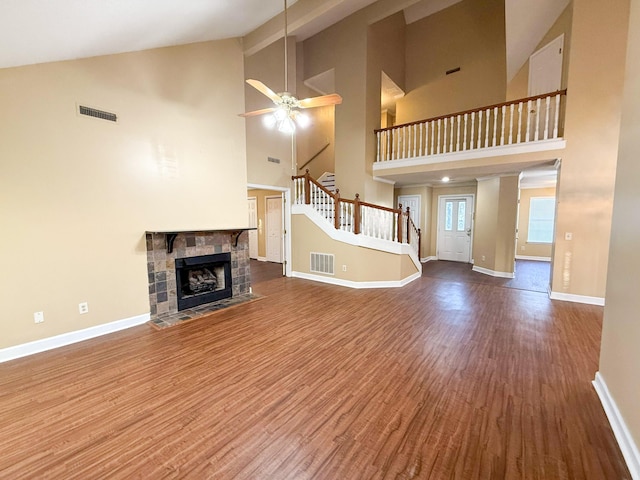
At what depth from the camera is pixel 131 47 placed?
10.8 ft

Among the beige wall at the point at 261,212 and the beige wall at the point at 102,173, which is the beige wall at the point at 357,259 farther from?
the beige wall at the point at 261,212

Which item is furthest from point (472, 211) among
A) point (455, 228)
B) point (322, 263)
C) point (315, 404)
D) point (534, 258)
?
point (315, 404)


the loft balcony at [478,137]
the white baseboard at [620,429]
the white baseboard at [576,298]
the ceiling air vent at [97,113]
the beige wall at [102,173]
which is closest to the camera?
A: the white baseboard at [620,429]

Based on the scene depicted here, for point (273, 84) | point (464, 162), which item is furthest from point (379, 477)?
point (273, 84)

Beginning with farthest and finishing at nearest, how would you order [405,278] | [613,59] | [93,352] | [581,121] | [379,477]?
1. [405,278]
2. [581,121]
3. [613,59]
4. [93,352]
5. [379,477]

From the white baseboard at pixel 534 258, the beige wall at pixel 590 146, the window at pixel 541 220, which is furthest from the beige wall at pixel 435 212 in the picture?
the beige wall at pixel 590 146

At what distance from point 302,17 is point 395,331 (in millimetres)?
4354

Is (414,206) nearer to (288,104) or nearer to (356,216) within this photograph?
(356,216)

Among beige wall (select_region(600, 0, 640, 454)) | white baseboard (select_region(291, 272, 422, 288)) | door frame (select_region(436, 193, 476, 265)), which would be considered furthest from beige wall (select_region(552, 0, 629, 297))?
door frame (select_region(436, 193, 476, 265))

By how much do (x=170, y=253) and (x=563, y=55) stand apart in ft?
23.2

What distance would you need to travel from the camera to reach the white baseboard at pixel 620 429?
145 cm

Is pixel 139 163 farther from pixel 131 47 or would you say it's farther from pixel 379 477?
pixel 379 477

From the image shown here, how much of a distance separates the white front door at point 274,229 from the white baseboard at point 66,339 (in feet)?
15.2

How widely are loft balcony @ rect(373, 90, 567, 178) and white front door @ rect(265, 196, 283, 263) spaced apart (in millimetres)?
3129
